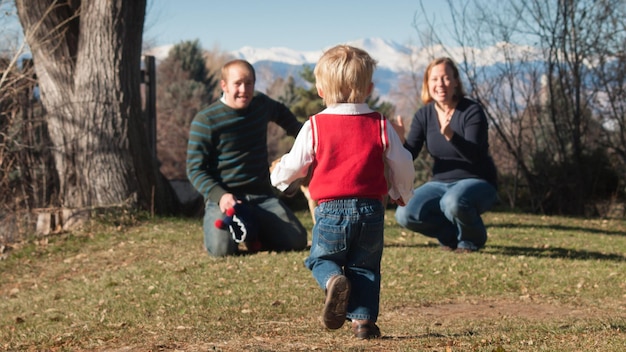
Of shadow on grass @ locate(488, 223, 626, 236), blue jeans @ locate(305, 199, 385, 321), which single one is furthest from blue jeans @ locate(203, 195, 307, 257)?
shadow on grass @ locate(488, 223, 626, 236)

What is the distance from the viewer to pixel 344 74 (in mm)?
4520

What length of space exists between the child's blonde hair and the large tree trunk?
7.33m

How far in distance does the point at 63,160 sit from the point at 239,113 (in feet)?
14.2

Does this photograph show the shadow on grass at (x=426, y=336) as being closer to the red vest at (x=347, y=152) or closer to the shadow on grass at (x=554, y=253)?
the red vest at (x=347, y=152)

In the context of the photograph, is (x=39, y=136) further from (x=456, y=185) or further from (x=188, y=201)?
(x=456, y=185)

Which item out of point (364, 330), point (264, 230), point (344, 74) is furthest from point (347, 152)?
point (264, 230)

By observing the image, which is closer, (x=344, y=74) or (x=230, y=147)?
(x=344, y=74)

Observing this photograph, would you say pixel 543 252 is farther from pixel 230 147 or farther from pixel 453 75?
pixel 230 147

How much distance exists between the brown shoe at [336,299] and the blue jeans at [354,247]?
16 cm

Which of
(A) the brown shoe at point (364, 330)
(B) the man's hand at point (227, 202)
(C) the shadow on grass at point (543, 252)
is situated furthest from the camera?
(C) the shadow on grass at point (543, 252)

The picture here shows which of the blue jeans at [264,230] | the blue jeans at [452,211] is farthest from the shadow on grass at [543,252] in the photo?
the blue jeans at [264,230]

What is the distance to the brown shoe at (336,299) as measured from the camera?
4367 mm

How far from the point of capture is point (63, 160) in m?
11.6

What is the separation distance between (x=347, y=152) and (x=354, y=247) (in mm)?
557
